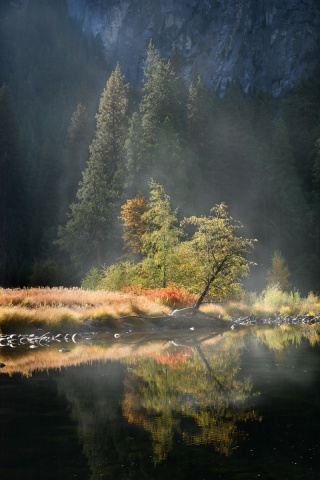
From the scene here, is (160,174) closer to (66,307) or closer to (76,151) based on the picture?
(76,151)

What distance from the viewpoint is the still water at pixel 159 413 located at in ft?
24.9

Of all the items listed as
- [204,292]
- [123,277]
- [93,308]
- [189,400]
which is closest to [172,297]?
[204,292]

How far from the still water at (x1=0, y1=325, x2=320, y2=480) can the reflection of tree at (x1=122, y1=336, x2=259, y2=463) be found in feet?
0.07

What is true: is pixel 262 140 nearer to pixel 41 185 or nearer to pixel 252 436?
pixel 41 185

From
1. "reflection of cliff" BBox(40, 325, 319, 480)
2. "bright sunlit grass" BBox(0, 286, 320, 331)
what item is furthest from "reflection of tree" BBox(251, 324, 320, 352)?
"bright sunlit grass" BBox(0, 286, 320, 331)

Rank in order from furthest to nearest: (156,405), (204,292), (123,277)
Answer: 1. (123,277)
2. (204,292)
3. (156,405)

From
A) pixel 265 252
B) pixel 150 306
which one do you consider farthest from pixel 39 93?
pixel 150 306

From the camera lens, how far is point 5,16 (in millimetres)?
155625

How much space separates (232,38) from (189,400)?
111364 mm

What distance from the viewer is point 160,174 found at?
54719mm

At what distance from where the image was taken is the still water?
24.9ft

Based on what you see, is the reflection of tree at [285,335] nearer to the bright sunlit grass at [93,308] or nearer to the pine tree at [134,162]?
the bright sunlit grass at [93,308]

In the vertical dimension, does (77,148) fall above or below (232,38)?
below

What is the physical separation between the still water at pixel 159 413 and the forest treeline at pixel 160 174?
36972 mm
